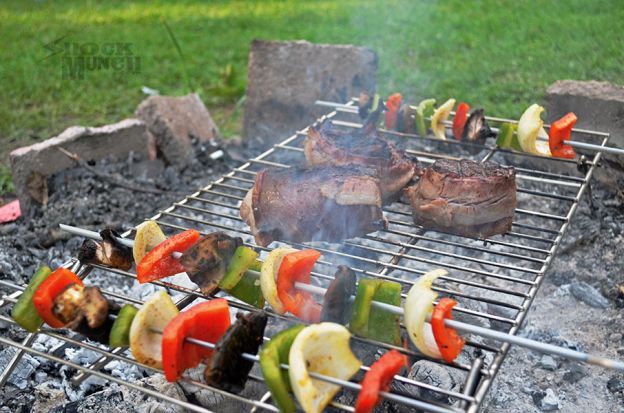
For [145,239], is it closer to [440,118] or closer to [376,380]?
[376,380]

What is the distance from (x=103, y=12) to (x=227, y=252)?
32.1ft

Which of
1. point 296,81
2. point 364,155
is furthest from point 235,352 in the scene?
point 296,81

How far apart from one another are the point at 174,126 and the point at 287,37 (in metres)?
4.10

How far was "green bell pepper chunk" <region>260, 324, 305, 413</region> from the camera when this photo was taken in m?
2.41

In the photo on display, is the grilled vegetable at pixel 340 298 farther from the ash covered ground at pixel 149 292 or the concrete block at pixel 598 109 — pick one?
the concrete block at pixel 598 109

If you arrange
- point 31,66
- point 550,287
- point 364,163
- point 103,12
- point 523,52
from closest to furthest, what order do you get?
1. point 364,163
2. point 550,287
3. point 523,52
4. point 31,66
5. point 103,12

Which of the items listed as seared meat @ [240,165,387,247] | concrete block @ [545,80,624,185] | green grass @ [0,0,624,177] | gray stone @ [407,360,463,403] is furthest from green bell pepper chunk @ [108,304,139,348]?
green grass @ [0,0,624,177]

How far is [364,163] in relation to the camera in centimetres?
388

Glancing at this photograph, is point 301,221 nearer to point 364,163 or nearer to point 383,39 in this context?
point 364,163

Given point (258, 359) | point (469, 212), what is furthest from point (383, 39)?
point (258, 359)

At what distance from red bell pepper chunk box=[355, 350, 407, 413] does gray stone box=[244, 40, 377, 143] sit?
13.4ft

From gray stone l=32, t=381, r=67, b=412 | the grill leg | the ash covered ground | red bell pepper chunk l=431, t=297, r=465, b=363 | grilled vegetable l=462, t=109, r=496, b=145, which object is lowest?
gray stone l=32, t=381, r=67, b=412

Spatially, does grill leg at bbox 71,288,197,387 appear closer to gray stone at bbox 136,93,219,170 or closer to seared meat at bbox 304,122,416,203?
seared meat at bbox 304,122,416,203

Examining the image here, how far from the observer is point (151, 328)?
9.04 feet
